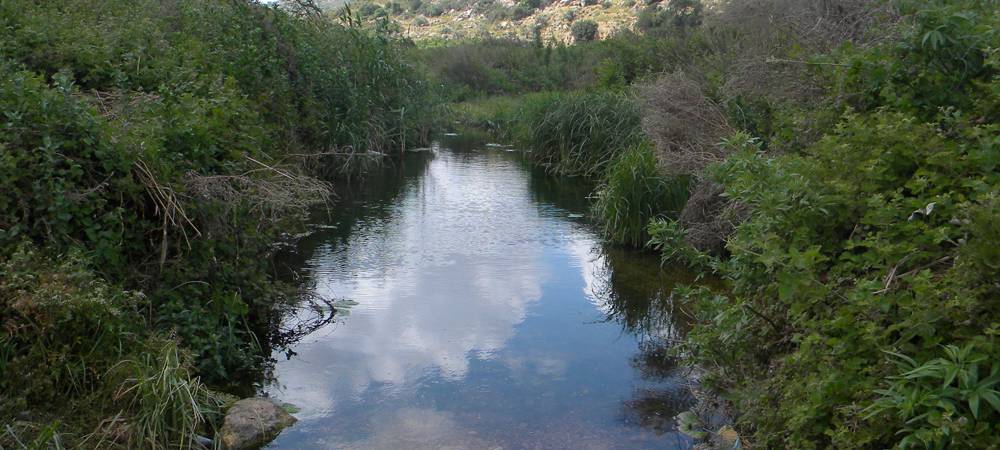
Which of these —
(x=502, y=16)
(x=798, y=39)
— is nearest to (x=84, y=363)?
(x=798, y=39)

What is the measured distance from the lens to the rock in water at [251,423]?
5398 millimetres

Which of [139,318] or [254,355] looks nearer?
[139,318]

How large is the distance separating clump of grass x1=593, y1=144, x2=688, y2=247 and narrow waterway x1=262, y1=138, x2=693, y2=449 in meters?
0.29

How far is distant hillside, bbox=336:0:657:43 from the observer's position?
171 feet

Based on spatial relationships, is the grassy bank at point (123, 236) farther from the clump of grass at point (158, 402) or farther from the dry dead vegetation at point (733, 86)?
the dry dead vegetation at point (733, 86)

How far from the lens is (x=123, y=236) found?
5.89 meters

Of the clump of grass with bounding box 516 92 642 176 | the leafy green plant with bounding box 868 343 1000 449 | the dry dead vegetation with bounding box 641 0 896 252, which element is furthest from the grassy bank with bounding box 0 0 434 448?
the clump of grass with bounding box 516 92 642 176

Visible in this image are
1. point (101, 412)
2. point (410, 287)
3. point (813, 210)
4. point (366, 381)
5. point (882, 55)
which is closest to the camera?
point (813, 210)

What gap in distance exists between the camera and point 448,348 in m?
7.41

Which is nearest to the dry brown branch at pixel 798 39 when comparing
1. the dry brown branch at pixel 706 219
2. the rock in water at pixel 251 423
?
the dry brown branch at pixel 706 219

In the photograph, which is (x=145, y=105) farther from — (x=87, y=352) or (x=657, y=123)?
(x=657, y=123)

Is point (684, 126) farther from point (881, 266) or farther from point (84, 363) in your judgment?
point (84, 363)

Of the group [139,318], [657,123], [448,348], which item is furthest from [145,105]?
[657,123]

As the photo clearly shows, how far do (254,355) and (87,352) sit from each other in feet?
5.93
